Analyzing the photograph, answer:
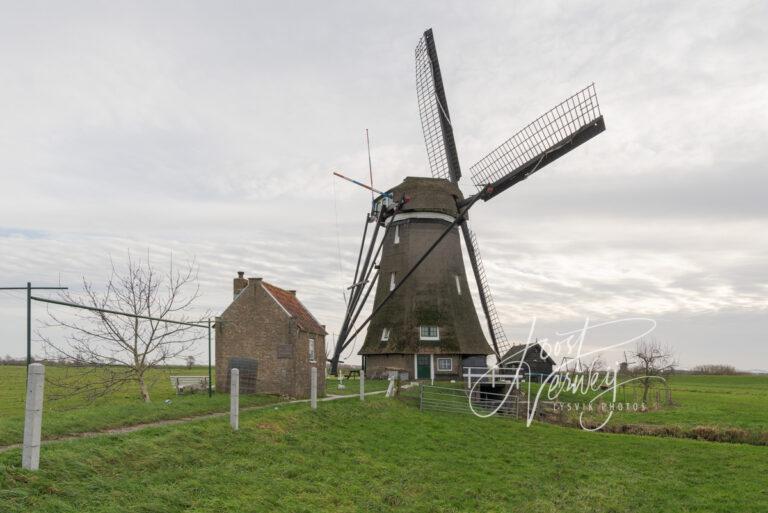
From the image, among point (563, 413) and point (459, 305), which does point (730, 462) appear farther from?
point (459, 305)

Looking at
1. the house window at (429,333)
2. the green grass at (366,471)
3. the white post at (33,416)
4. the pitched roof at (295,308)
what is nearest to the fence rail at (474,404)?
the house window at (429,333)

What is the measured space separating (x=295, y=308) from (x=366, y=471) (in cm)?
1531

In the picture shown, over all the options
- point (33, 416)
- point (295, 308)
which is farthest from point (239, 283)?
point (33, 416)

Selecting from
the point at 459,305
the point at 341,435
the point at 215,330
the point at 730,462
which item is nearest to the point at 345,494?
the point at 341,435

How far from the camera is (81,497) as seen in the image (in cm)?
900

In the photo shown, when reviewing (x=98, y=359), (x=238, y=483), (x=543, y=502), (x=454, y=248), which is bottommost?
(x=543, y=502)

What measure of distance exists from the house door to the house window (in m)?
1.10

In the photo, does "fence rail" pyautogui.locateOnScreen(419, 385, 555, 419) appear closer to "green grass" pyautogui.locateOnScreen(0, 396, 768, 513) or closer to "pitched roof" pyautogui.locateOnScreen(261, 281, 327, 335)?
"green grass" pyautogui.locateOnScreen(0, 396, 768, 513)

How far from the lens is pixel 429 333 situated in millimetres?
36781

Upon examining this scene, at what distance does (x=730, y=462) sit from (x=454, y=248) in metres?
23.3

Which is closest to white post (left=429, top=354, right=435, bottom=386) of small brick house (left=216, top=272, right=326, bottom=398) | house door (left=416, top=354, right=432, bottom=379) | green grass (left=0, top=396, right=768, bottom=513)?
house door (left=416, top=354, right=432, bottom=379)

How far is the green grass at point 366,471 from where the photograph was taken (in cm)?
983

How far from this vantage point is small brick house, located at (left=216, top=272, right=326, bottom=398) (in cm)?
2609

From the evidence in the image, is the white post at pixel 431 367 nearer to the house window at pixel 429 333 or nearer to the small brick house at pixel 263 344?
the house window at pixel 429 333
